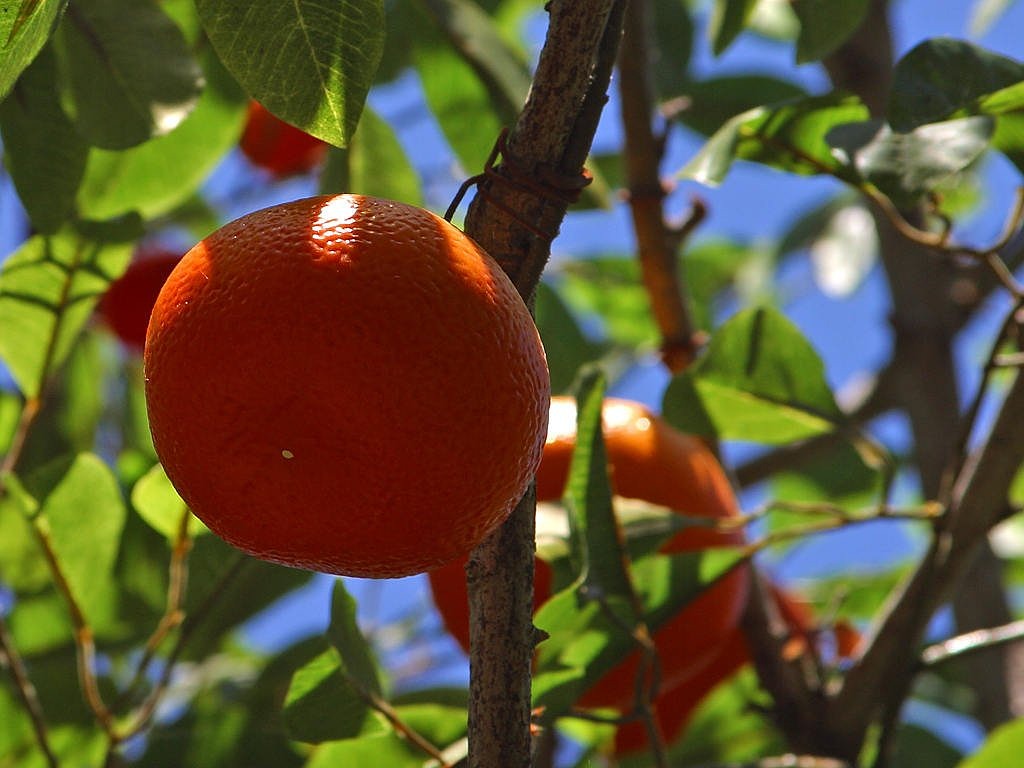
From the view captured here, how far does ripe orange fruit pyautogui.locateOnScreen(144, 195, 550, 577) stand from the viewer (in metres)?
0.65

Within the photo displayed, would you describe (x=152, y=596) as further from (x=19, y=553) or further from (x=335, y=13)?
(x=335, y=13)

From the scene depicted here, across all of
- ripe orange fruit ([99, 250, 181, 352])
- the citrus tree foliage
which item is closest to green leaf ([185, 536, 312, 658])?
the citrus tree foliage

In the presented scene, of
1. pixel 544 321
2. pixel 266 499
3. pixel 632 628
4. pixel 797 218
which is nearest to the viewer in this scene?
pixel 266 499

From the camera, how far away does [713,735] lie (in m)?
1.54

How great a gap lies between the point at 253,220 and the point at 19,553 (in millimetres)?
637

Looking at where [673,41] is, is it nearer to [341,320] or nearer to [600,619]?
[600,619]

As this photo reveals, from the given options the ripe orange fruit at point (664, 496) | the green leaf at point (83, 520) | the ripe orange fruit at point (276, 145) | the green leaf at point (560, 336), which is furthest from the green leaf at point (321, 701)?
the ripe orange fruit at point (276, 145)

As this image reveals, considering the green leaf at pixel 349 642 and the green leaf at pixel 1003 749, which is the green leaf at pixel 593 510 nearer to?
the green leaf at pixel 349 642

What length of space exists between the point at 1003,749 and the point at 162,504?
69cm

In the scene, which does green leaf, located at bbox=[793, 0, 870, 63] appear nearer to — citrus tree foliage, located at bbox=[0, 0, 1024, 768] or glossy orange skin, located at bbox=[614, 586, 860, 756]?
citrus tree foliage, located at bbox=[0, 0, 1024, 768]

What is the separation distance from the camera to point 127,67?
957 millimetres

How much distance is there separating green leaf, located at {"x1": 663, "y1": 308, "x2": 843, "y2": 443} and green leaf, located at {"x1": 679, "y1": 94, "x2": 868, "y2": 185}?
175mm

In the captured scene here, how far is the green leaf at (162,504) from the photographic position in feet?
3.54

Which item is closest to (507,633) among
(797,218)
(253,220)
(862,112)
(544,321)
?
(253,220)
